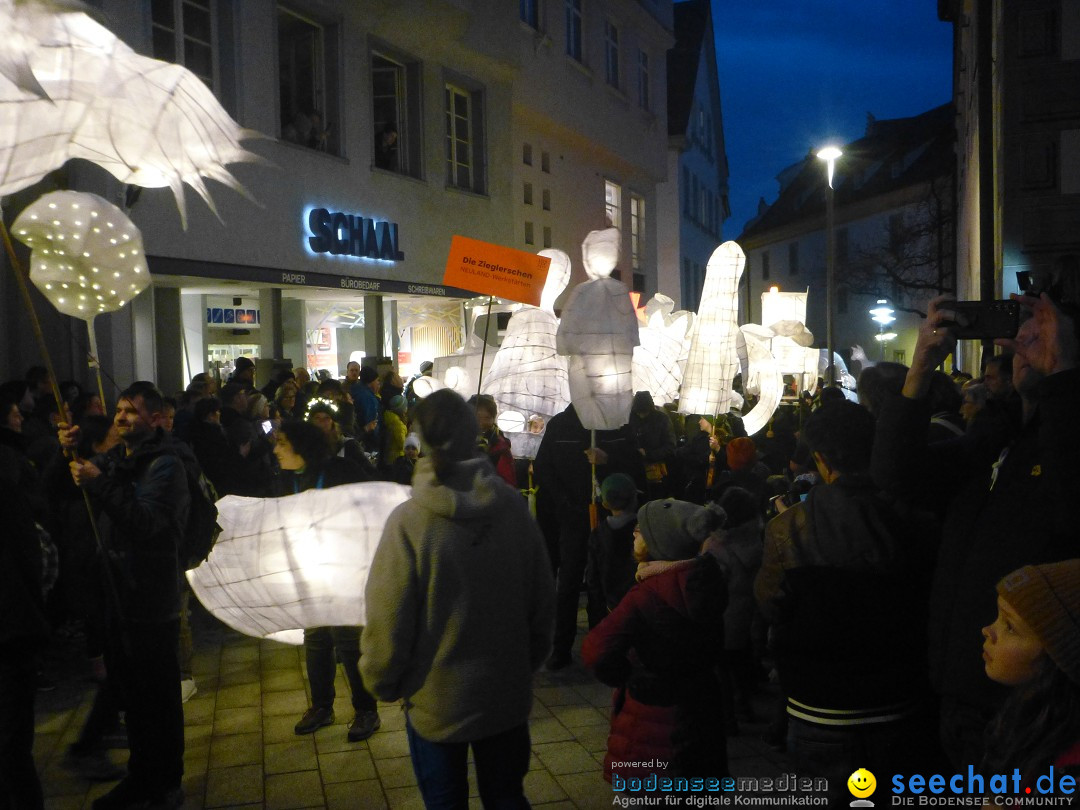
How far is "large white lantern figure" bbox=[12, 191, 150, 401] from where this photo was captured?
555cm

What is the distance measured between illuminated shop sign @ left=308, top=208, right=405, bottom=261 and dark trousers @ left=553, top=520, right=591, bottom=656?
1078 cm

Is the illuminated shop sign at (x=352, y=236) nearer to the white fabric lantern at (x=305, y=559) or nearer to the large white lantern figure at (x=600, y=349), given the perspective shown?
the large white lantern figure at (x=600, y=349)

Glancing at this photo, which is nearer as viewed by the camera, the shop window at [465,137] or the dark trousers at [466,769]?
the dark trousers at [466,769]

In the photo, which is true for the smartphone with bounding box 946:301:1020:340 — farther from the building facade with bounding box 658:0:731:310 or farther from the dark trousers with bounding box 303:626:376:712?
the building facade with bounding box 658:0:731:310

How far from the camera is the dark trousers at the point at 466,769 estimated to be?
11.0 ft

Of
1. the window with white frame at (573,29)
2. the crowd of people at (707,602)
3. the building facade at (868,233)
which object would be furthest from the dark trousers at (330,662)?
the building facade at (868,233)

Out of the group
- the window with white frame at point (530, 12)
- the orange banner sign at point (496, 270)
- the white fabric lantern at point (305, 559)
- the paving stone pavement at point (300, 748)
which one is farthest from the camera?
the window with white frame at point (530, 12)

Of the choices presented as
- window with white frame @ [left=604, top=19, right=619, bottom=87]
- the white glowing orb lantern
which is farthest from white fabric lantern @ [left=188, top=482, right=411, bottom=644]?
window with white frame @ [left=604, top=19, right=619, bottom=87]

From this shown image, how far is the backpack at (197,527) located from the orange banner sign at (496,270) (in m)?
3.05

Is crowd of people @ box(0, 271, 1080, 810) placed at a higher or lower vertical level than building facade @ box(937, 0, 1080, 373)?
lower

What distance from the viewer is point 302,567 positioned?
4.53 meters

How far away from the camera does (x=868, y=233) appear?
2008 inches

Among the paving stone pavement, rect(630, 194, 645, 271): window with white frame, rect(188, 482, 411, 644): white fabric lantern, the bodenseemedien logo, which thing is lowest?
the paving stone pavement

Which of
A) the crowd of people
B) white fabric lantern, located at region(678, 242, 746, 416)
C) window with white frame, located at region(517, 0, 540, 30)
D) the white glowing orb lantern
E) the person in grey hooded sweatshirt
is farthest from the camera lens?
window with white frame, located at region(517, 0, 540, 30)
